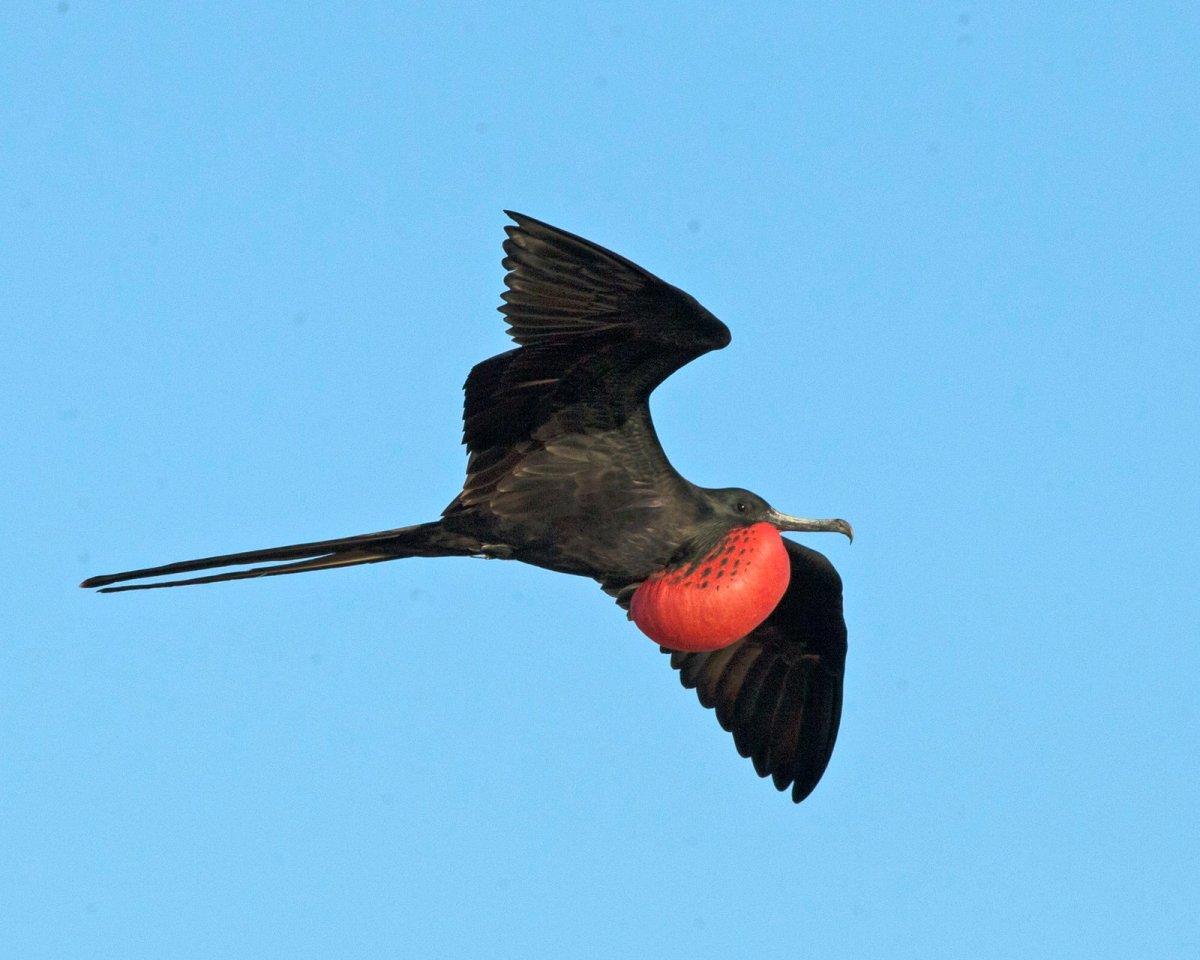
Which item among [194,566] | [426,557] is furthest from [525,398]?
[194,566]

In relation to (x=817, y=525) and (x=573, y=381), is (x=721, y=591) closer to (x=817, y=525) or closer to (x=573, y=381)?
(x=817, y=525)

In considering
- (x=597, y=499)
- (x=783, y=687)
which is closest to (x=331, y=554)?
(x=597, y=499)

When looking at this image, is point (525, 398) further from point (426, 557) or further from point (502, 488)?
point (426, 557)

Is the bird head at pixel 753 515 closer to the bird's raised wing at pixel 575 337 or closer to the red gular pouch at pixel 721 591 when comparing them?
the red gular pouch at pixel 721 591

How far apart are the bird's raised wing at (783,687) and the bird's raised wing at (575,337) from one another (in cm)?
209

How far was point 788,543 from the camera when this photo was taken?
8.87m

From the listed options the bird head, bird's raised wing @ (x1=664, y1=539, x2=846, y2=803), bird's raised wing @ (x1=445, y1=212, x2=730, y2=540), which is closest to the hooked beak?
the bird head

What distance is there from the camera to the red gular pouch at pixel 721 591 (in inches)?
300

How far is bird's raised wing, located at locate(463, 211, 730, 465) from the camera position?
7.00 metres

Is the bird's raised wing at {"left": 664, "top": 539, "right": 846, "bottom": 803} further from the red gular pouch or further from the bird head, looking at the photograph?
the red gular pouch

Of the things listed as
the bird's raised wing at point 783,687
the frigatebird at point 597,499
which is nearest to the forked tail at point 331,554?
the frigatebird at point 597,499

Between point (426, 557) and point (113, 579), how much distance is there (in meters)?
1.24

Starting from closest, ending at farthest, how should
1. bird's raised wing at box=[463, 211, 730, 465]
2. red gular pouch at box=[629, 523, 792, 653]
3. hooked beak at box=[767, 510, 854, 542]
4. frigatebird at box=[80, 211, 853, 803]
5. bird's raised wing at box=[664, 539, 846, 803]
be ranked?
1. bird's raised wing at box=[463, 211, 730, 465]
2. frigatebird at box=[80, 211, 853, 803]
3. red gular pouch at box=[629, 523, 792, 653]
4. hooked beak at box=[767, 510, 854, 542]
5. bird's raised wing at box=[664, 539, 846, 803]

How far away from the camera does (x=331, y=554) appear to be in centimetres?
793
